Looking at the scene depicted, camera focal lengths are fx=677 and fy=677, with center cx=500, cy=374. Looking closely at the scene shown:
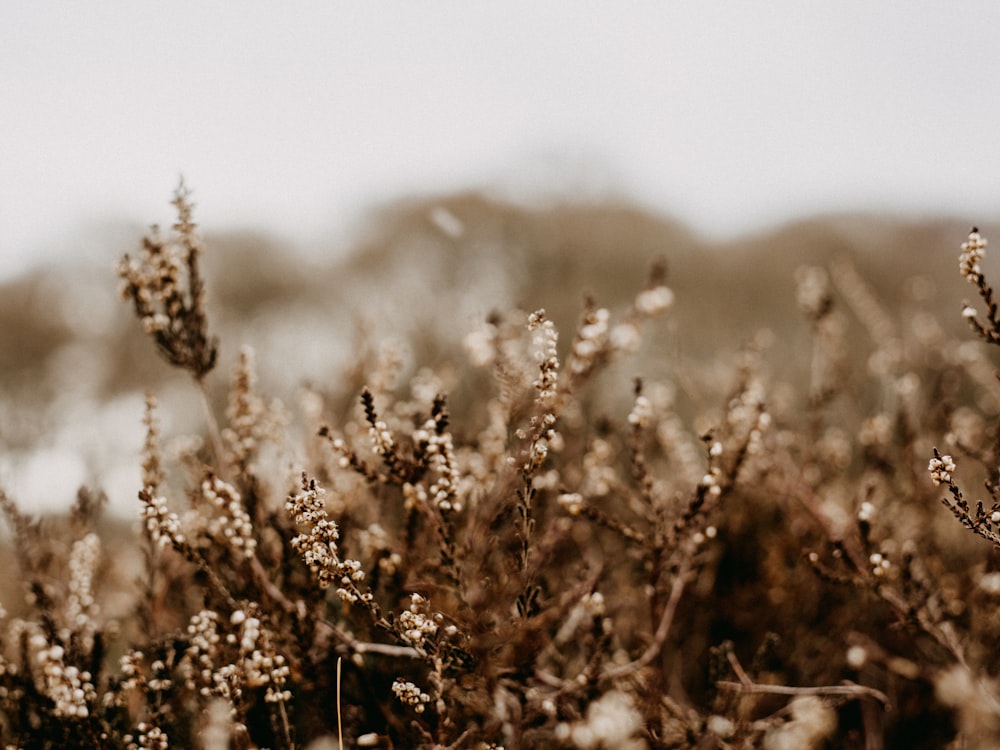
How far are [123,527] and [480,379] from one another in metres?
6.08

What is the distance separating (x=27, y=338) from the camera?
867 inches

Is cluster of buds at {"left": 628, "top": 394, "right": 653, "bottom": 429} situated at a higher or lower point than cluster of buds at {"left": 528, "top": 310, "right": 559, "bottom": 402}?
lower

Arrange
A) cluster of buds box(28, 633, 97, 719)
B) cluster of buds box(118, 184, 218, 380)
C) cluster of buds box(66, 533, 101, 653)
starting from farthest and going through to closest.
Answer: cluster of buds box(118, 184, 218, 380)
cluster of buds box(66, 533, 101, 653)
cluster of buds box(28, 633, 97, 719)

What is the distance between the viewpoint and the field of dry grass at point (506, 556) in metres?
1.74

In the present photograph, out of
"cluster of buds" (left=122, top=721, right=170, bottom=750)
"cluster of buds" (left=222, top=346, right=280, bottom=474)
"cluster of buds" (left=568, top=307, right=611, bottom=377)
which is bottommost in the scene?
"cluster of buds" (left=122, top=721, right=170, bottom=750)

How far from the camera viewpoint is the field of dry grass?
1.74 metres

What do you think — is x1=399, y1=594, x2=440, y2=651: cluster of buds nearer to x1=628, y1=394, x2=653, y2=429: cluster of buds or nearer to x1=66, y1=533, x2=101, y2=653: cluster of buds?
x1=628, y1=394, x2=653, y2=429: cluster of buds

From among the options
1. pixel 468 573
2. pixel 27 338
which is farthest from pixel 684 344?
pixel 27 338

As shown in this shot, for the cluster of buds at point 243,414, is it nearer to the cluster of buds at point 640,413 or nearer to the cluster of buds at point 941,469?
the cluster of buds at point 640,413

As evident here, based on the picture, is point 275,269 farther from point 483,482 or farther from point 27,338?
point 483,482

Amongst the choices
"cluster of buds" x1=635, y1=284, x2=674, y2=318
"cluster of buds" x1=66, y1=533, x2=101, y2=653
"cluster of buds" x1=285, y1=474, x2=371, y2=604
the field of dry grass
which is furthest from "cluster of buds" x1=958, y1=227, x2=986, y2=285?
"cluster of buds" x1=66, y1=533, x2=101, y2=653

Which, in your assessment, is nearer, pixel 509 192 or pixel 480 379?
pixel 480 379

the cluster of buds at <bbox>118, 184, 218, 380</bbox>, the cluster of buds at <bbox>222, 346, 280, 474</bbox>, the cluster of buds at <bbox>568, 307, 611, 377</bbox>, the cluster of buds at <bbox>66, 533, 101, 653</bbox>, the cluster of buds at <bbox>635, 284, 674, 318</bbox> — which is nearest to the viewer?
the cluster of buds at <bbox>568, 307, 611, 377</bbox>

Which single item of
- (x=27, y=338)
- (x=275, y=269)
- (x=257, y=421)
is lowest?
(x=27, y=338)
